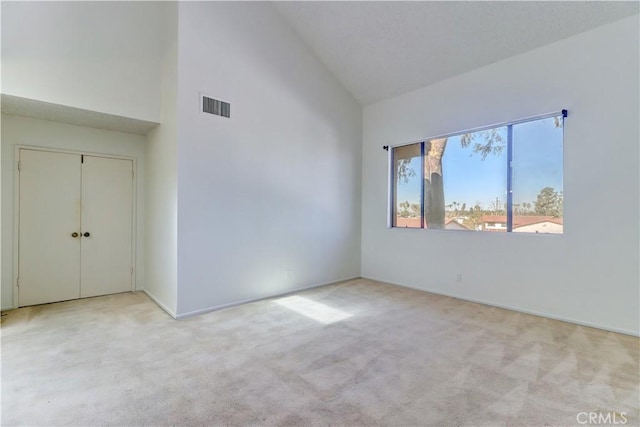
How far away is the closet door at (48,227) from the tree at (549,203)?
6471 mm

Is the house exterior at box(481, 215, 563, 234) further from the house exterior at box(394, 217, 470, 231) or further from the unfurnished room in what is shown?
the house exterior at box(394, 217, 470, 231)

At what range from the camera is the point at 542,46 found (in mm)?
3855

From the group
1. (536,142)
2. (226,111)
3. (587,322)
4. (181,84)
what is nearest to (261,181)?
(226,111)

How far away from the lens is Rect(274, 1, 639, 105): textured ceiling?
351 cm

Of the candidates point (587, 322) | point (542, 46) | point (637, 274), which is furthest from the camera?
point (542, 46)

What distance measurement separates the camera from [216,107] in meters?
4.02

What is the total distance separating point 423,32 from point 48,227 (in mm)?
5912

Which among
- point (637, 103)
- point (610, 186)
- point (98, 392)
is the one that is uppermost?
point (637, 103)

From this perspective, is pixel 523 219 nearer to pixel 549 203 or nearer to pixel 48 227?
pixel 549 203

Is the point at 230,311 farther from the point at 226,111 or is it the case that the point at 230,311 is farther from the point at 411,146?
the point at 411,146

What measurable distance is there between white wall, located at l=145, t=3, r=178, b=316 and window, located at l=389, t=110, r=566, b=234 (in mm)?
3686

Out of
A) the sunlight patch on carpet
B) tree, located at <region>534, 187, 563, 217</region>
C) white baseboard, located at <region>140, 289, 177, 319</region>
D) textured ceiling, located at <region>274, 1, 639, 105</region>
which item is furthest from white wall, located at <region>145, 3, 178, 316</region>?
tree, located at <region>534, 187, 563, 217</region>

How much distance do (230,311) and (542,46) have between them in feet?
17.1

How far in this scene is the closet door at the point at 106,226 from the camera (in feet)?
15.1
